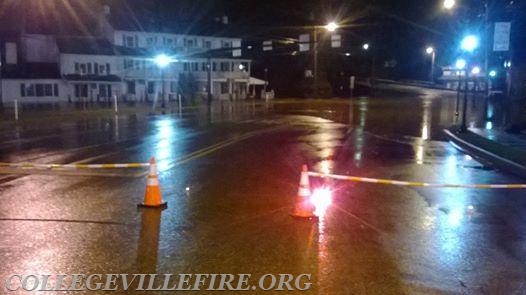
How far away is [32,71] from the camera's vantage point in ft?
189

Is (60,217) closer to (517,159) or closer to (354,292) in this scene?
(354,292)

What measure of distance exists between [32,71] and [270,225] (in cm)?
5548

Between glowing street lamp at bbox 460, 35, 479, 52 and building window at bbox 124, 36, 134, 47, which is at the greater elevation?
building window at bbox 124, 36, 134, 47

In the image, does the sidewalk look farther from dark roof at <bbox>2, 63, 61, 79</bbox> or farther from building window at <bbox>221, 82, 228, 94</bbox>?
building window at <bbox>221, 82, 228, 94</bbox>

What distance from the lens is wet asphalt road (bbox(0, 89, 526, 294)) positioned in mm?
6156

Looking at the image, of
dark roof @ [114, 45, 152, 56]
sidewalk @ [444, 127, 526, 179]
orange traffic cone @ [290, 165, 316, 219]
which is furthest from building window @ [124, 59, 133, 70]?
orange traffic cone @ [290, 165, 316, 219]

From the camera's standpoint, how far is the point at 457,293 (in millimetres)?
5535

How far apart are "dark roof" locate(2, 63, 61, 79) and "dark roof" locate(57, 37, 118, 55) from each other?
2346 mm

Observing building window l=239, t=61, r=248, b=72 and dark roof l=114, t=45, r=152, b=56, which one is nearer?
dark roof l=114, t=45, r=152, b=56

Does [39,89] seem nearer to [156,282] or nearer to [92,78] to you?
[92,78]

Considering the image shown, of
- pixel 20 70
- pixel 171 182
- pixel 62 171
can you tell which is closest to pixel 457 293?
pixel 171 182

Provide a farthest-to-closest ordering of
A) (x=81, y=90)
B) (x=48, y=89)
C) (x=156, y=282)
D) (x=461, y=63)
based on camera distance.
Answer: (x=81, y=90) → (x=48, y=89) → (x=461, y=63) → (x=156, y=282)

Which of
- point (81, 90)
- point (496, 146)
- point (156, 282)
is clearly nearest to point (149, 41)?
point (81, 90)

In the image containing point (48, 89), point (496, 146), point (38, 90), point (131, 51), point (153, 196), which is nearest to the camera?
point (153, 196)
